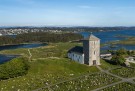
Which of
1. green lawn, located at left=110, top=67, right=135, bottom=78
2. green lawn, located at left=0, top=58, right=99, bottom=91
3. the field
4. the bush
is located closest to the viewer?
the field

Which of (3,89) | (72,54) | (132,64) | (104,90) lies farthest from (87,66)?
(3,89)

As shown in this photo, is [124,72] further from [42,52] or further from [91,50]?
[42,52]

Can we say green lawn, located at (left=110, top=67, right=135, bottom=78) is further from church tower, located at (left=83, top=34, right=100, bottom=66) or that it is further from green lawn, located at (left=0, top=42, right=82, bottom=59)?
green lawn, located at (left=0, top=42, right=82, bottom=59)

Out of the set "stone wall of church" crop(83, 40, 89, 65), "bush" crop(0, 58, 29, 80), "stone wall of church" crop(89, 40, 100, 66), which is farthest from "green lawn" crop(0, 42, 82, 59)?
"bush" crop(0, 58, 29, 80)

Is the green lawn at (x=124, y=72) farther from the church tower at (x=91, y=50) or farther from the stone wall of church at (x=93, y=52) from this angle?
the church tower at (x=91, y=50)

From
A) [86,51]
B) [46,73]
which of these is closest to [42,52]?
[86,51]

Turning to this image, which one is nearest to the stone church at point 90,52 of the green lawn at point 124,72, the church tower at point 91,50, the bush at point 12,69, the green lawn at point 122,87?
the church tower at point 91,50

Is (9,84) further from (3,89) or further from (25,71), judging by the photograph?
(25,71)

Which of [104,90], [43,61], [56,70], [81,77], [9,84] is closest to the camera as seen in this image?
[104,90]
